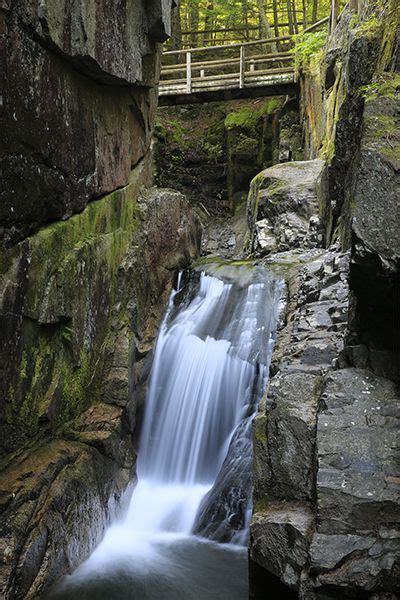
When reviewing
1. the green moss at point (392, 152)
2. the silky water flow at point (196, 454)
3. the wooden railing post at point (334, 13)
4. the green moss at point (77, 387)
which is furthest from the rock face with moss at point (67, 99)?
the wooden railing post at point (334, 13)

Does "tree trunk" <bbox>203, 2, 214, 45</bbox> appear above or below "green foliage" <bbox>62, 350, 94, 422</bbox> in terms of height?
above

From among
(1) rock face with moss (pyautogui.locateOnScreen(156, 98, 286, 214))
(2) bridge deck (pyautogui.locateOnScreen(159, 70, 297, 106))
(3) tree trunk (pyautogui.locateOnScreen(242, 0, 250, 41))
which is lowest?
(1) rock face with moss (pyautogui.locateOnScreen(156, 98, 286, 214))

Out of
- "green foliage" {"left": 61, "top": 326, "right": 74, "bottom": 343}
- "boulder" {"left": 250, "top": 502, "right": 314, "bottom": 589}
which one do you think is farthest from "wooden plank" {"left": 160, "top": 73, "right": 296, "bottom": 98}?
"boulder" {"left": 250, "top": 502, "right": 314, "bottom": 589}

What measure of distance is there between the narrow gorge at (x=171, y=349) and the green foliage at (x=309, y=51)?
12.5 feet

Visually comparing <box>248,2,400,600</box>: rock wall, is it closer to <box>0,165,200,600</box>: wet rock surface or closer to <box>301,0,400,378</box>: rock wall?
<box>301,0,400,378</box>: rock wall

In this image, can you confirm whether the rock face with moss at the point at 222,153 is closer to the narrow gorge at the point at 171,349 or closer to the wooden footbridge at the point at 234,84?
the wooden footbridge at the point at 234,84

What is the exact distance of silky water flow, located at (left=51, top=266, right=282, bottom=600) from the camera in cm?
576

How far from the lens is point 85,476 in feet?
21.3

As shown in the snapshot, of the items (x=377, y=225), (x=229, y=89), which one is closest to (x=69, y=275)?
(x=377, y=225)

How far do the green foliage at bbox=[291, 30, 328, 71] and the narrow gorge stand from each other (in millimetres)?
3820

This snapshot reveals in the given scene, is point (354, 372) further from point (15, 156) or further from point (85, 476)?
point (15, 156)

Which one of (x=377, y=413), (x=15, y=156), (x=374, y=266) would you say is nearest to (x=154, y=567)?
(x=377, y=413)

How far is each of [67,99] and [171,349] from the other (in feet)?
14.2

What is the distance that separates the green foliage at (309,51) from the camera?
1512 centimetres
